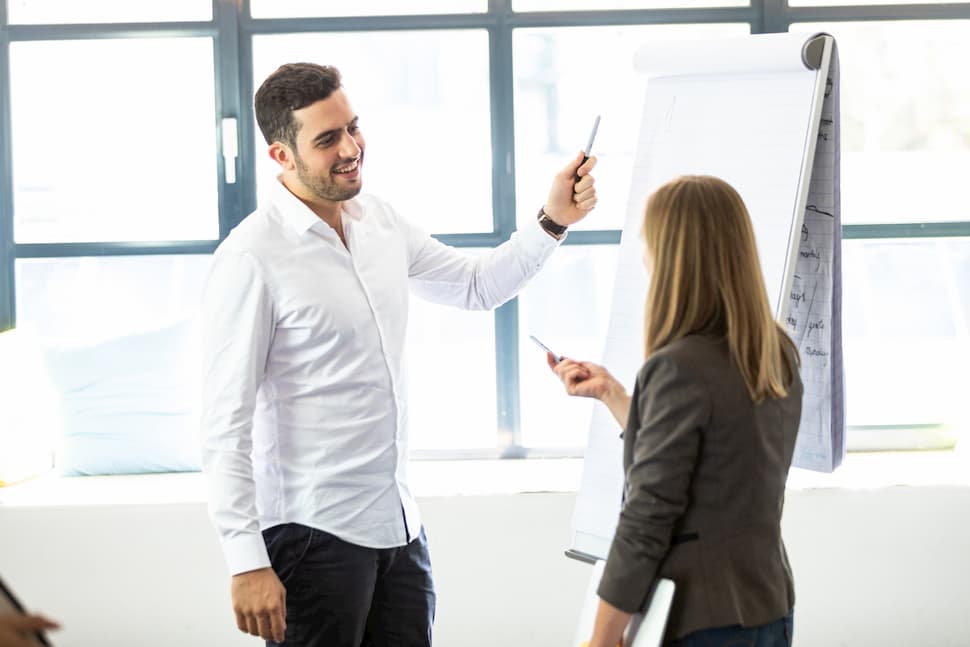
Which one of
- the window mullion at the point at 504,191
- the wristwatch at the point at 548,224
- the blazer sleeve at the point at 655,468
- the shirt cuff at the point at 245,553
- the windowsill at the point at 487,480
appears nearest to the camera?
the blazer sleeve at the point at 655,468

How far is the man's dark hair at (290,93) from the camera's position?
6.28ft

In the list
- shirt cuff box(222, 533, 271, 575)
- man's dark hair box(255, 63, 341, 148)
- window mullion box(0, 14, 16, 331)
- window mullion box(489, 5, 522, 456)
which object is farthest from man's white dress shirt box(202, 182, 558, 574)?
window mullion box(0, 14, 16, 331)

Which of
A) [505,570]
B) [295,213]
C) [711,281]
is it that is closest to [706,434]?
[711,281]

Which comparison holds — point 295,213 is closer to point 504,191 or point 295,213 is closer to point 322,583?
point 322,583

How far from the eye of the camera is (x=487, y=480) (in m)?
3.04

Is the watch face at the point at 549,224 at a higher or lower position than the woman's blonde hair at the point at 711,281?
higher

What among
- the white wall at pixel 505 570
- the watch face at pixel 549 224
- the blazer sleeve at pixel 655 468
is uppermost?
the watch face at pixel 549 224

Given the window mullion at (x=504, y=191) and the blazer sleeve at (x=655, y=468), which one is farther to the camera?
the window mullion at (x=504, y=191)

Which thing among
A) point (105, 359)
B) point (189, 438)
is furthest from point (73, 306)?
point (189, 438)

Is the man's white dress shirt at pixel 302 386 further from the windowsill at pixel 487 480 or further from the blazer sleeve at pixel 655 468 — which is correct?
the windowsill at pixel 487 480

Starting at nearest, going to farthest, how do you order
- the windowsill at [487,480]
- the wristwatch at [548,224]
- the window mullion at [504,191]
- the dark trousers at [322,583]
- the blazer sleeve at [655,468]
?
the blazer sleeve at [655,468] → the dark trousers at [322,583] → the wristwatch at [548,224] → the windowsill at [487,480] → the window mullion at [504,191]

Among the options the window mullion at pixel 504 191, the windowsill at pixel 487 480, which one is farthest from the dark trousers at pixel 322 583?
the window mullion at pixel 504 191

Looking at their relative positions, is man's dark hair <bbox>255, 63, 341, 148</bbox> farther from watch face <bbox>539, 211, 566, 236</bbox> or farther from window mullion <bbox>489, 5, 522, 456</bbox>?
window mullion <bbox>489, 5, 522, 456</bbox>

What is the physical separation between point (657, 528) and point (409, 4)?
2234mm
